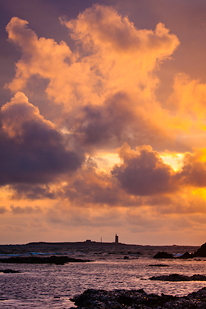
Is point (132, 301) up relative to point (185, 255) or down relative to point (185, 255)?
up

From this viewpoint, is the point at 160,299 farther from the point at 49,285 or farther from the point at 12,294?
the point at 49,285

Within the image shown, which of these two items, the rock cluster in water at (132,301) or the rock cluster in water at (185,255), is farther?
the rock cluster in water at (185,255)

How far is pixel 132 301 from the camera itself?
21.7 m

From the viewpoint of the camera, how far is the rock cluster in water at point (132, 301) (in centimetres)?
2005

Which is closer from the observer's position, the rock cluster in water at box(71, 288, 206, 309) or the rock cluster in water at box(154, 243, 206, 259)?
the rock cluster in water at box(71, 288, 206, 309)

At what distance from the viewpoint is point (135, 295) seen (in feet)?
75.0

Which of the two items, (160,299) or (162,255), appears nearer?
(160,299)

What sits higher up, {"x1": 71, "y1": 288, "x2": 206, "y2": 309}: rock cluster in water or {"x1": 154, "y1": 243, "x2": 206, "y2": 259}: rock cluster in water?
{"x1": 71, "y1": 288, "x2": 206, "y2": 309}: rock cluster in water

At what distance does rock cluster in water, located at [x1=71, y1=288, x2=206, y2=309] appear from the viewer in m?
20.0

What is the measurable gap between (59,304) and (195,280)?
21912 mm

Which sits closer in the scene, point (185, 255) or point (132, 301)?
point (132, 301)

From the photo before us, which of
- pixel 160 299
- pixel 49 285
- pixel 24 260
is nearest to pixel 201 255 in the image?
pixel 24 260

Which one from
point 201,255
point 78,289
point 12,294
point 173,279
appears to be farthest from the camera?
point 201,255

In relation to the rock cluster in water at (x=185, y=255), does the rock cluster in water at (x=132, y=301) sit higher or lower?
higher
